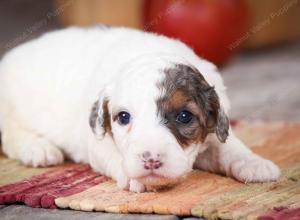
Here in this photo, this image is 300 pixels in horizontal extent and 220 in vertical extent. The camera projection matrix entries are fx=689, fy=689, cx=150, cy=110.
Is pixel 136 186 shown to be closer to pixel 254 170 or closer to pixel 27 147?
pixel 254 170

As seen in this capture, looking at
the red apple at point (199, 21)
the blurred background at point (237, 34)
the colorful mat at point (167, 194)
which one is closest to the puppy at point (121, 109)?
the colorful mat at point (167, 194)

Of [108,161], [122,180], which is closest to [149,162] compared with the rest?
[122,180]

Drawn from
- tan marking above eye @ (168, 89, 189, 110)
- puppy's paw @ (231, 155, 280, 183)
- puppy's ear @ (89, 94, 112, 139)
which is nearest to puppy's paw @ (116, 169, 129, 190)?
puppy's ear @ (89, 94, 112, 139)

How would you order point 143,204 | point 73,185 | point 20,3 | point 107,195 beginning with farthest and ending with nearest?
point 20,3 → point 73,185 → point 107,195 → point 143,204

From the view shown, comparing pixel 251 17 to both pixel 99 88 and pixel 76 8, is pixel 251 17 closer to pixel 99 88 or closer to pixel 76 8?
pixel 76 8

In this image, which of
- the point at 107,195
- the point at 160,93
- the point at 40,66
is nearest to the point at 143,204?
the point at 107,195

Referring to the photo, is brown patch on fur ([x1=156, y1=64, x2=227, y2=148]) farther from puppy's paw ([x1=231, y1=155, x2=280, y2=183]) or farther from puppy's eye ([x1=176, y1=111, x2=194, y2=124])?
puppy's paw ([x1=231, y1=155, x2=280, y2=183])

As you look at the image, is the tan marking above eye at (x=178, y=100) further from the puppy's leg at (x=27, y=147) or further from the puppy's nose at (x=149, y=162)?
the puppy's leg at (x=27, y=147)
